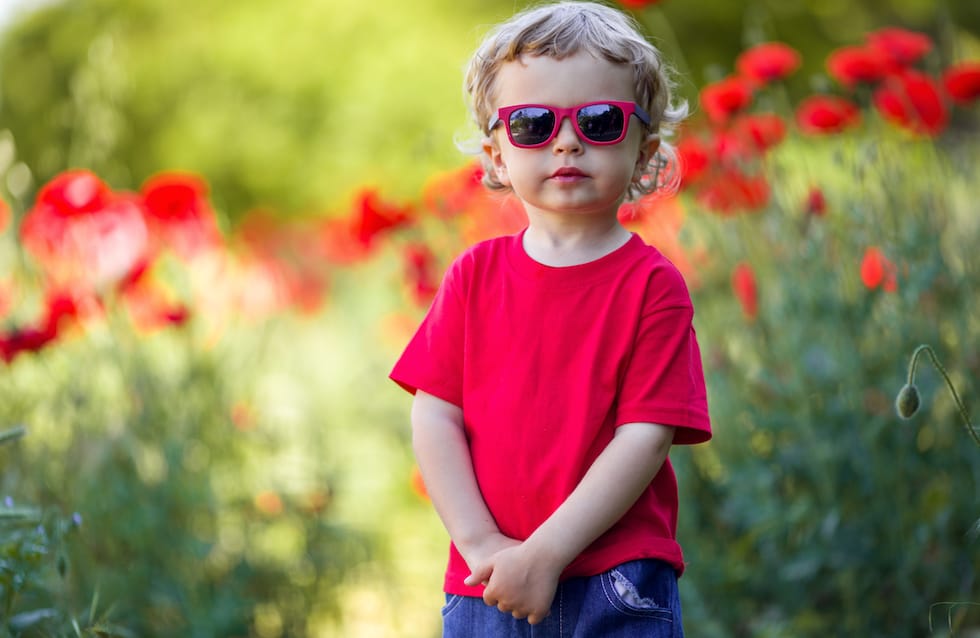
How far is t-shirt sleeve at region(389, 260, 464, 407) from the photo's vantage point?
65.1 inches

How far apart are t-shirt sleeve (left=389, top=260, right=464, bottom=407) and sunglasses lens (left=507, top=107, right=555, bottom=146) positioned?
0.22 m

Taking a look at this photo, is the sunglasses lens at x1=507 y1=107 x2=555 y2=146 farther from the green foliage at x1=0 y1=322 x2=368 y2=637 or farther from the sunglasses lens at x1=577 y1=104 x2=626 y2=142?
the green foliage at x1=0 y1=322 x2=368 y2=637

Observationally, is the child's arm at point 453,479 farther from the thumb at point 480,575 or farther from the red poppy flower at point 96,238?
the red poppy flower at point 96,238

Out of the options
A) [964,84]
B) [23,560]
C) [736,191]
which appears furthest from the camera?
[736,191]

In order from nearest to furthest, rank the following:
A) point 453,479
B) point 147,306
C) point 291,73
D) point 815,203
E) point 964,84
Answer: point 453,479
point 815,203
point 964,84
point 147,306
point 291,73

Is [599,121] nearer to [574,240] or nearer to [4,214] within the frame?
[574,240]

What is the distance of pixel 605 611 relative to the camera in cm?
154

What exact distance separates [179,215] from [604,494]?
224cm

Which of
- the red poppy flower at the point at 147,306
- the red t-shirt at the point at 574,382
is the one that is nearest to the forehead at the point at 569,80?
the red t-shirt at the point at 574,382

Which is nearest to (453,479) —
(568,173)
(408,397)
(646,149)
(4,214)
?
(568,173)

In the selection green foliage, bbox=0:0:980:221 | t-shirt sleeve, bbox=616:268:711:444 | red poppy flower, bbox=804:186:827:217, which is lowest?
t-shirt sleeve, bbox=616:268:711:444

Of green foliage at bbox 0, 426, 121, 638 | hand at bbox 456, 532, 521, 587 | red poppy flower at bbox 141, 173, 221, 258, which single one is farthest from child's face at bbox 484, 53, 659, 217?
red poppy flower at bbox 141, 173, 221, 258

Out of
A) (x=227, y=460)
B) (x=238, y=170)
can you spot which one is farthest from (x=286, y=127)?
(x=227, y=460)

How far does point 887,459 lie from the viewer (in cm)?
274
